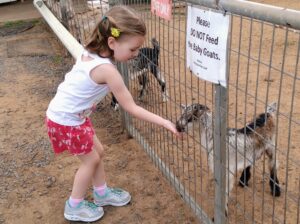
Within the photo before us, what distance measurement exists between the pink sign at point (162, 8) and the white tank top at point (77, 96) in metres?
0.51

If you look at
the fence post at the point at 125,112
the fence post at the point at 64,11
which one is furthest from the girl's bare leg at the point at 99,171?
the fence post at the point at 64,11

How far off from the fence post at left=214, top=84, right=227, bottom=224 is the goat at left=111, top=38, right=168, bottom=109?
3.94 feet

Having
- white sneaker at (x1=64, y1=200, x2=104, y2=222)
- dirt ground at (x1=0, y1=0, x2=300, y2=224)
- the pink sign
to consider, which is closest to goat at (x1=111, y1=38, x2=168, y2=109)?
dirt ground at (x1=0, y1=0, x2=300, y2=224)

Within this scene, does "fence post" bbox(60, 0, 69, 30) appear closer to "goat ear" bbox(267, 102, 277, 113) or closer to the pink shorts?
the pink shorts

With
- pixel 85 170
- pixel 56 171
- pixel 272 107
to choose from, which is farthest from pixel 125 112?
pixel 272 107

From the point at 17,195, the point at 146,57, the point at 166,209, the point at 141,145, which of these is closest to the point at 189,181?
the point at 166,209

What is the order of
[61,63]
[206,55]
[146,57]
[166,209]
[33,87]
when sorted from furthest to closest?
[61,63]
[33,87]
[146,57]
[166,209]
[206,55]

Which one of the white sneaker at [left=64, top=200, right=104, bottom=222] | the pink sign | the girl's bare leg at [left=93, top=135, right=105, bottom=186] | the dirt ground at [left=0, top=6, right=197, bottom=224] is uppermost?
the pink sign

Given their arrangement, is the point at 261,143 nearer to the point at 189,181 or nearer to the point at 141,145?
the point at 189,181

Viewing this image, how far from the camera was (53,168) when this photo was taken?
4113 mm

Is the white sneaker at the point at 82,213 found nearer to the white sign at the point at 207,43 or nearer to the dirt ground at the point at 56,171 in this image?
the dirt ground at the point at 56,171

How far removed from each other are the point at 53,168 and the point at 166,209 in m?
1.27

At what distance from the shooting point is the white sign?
212cm

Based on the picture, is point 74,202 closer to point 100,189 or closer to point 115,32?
point 100,189
